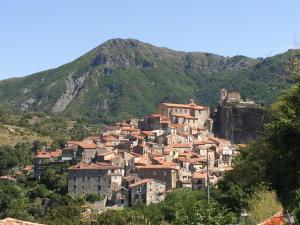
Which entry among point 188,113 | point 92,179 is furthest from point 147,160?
point 188,113

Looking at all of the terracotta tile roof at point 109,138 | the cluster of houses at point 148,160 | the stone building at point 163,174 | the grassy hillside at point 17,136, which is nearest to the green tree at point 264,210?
the cluster of houses at point 148,160

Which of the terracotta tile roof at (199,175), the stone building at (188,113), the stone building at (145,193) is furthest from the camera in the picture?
the stone building at (188,113)

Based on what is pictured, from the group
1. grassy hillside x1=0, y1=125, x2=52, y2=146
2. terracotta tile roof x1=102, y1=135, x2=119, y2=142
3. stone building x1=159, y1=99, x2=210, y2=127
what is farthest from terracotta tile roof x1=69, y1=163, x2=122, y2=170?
grassy hillside x1=0, y1=125, x2=52, y2=146

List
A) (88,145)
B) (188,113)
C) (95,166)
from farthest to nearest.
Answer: (188,113)
(88,145)
(95,166)

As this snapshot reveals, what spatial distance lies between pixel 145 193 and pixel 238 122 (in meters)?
34.6

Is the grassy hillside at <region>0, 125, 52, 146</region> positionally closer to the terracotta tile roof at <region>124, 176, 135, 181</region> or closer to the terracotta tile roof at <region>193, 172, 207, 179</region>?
the terracotta tile roof at <region>124, 176, 135, 181</region>

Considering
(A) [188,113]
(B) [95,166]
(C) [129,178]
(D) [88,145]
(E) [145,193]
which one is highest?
(A) [188,113]

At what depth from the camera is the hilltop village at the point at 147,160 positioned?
6612 centimetres

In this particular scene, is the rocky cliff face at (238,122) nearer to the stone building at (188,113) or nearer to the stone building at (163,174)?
the stone building at (188,113)

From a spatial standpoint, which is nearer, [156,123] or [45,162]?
[45,162]

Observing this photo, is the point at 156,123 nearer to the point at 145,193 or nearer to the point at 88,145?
the point at 88,145

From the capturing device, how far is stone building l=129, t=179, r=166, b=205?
6462cm

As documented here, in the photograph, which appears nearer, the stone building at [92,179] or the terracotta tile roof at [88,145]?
the stone building at [92,179]

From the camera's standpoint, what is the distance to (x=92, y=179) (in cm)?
6850
